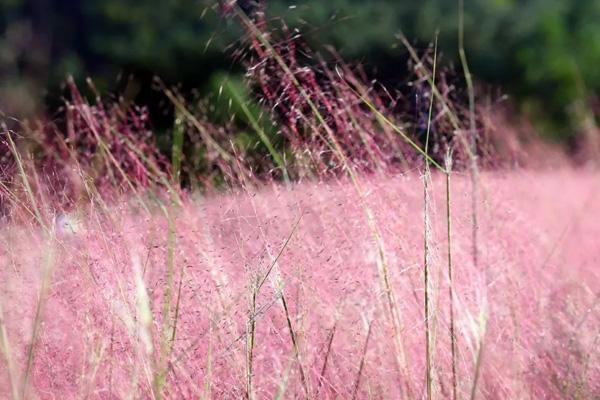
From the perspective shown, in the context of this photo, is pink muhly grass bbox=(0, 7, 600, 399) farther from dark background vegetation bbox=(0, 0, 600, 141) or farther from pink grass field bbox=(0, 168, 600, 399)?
dark background vegetation bbox=(0, 0, 600, 141)

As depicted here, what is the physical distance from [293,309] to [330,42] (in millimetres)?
7051

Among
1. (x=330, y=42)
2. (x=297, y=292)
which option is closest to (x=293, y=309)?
(x=297, y=292)

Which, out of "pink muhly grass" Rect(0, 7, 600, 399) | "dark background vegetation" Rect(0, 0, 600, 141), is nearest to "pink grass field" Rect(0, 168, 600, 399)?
"pink muhly grass" Rect(0, 7, 600, 399)

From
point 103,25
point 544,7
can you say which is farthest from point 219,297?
point 544,7

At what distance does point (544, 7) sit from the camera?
10203mm

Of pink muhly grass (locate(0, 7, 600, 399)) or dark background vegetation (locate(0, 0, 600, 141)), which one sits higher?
pink muhly grass (locate(0, 7, 600, 399))

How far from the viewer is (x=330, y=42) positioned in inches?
334

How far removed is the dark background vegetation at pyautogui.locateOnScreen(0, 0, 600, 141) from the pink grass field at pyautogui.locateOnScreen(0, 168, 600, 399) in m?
6.43

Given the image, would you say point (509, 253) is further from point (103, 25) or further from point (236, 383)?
point (103, 25)

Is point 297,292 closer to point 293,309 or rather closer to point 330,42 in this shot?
point 293,309

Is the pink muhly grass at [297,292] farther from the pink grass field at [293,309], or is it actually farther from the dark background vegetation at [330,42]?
the dark background vegetation at [330,42]

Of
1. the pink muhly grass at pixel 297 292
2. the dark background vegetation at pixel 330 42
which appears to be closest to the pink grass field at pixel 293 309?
the pink muhly grass at pixel 297 292

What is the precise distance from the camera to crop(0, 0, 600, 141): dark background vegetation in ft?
29.5

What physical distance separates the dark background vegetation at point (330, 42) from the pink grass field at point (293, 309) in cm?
643
